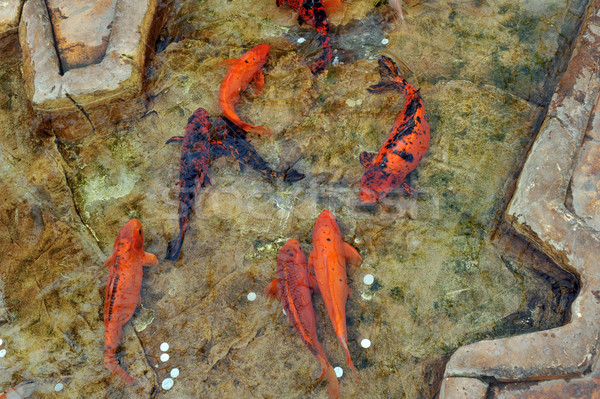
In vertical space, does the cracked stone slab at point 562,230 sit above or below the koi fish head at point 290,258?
above

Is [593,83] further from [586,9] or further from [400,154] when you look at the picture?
[400,154]

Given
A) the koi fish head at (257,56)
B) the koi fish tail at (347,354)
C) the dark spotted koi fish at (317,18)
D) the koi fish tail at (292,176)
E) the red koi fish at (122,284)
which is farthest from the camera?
the dark spotted koi fish at (317,18)

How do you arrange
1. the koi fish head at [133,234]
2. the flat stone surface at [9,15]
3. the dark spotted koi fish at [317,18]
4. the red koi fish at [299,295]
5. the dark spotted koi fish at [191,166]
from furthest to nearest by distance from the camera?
the dark spotted koi fish at [317,18], the flat stone surface at [9,15], the dark spotted koi fish at [191,166], the koi fish head at [133,234], the red koi fish at [299,295]

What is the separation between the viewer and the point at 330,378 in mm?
4156

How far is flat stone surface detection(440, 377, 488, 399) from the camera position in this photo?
11.7ft

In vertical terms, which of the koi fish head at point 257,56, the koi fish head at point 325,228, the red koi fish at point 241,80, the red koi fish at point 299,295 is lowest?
the red koi fish at point 299,295

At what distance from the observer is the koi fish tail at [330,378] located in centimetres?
411

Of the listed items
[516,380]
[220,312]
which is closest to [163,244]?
[220,312]

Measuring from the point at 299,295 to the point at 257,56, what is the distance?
344 cm

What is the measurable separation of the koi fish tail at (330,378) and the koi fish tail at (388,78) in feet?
11.6

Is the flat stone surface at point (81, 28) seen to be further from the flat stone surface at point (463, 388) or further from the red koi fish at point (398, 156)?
the flat stone surface at point (463, 388)

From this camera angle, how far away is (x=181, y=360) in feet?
14.5

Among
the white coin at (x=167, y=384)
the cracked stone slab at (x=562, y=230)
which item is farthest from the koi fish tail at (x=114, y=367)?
the cracked stone slab at (x=562, y=230)

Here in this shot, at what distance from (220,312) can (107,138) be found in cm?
288
